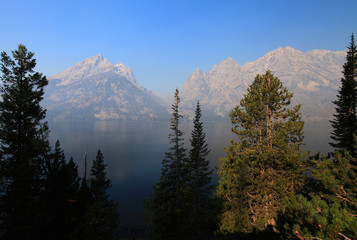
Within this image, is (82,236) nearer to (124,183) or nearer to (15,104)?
(15,104)

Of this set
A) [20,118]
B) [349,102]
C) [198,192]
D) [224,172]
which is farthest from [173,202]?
[349,102]

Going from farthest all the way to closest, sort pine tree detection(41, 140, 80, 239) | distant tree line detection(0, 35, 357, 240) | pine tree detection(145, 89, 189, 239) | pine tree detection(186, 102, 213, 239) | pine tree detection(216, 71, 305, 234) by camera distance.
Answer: pine tree detection(186, 102, 213, 239) → pine tree detection(145, 89, 189, 239) → pine tree detection(41, 140, 80, 239) → pine tree detection(216, 71, 305, 234) → distant tree line detection(0, 35, 357, 240)

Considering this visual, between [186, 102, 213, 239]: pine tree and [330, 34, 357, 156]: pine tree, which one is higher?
[330, 34, 357, 156]: pine tree

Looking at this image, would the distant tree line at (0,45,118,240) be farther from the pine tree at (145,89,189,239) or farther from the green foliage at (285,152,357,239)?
the green foliage at (285,152,357,239)

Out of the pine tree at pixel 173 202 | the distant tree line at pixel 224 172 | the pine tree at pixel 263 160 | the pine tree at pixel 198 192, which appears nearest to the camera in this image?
the distant tree line at pixel 224 172

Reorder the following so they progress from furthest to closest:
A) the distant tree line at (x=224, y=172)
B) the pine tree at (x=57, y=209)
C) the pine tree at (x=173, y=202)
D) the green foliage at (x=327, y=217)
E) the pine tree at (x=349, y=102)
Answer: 1. the pine tree at (x=349, y=102)
2. the pine tree at (x=173, y=202)
3. the pine tree at (x=57, y=209)
4. the distant tree line at (x=224, y=172)
5. the green foliage at (x=327, y=217)

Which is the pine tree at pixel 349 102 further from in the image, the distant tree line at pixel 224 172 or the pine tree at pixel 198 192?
the pine tree at pixel 198 192

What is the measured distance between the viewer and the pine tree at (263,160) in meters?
13.6

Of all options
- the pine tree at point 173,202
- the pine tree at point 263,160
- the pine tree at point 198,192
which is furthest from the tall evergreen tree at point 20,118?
the pine tree at point 198,192

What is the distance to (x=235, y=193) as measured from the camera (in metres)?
15.2

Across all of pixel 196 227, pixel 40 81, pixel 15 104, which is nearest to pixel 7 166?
pixel 15 104

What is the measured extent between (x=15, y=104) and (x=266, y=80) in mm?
22191

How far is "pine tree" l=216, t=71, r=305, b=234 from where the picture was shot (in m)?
13.6

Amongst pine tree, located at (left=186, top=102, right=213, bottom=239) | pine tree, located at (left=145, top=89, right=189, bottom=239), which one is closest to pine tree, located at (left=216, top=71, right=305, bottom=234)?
pine tree, located at (left=145, top=89, right=189, bottom=239)
